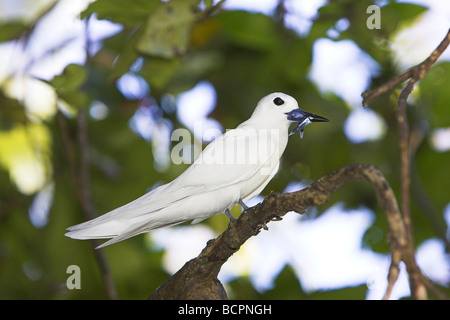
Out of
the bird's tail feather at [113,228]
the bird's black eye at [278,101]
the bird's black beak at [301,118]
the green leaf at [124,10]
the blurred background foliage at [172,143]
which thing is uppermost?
the bird's black eye at [278,101]

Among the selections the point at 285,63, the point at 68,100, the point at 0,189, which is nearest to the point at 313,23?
the point at 285,63

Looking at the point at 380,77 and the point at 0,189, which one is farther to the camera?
the point at 0,189

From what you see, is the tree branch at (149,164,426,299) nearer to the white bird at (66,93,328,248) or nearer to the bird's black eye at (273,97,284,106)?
the white bird at (66,93,328,248)

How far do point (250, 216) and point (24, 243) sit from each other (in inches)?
95.1

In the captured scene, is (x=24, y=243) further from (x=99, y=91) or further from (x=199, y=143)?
(x=199, y=143)

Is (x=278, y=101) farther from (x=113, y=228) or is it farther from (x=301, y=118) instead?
(x=113, y=228)

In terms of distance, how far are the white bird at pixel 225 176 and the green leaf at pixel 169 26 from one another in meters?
0.62

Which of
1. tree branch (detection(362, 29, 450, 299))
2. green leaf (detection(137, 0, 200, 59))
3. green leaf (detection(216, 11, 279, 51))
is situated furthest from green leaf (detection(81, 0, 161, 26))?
tree branch (detection(362, 29, 450, 299))

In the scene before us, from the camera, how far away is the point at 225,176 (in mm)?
1366

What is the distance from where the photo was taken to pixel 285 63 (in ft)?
9.44

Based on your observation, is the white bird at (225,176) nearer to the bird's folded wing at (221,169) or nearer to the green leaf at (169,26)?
the bird's folded wing at (221,169)

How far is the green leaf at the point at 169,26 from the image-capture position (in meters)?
1.91

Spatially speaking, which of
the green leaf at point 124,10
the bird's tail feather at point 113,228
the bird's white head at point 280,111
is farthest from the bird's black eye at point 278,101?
the green leaf at point 124,10

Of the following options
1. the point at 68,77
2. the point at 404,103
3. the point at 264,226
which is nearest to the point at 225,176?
the point at 264,226
